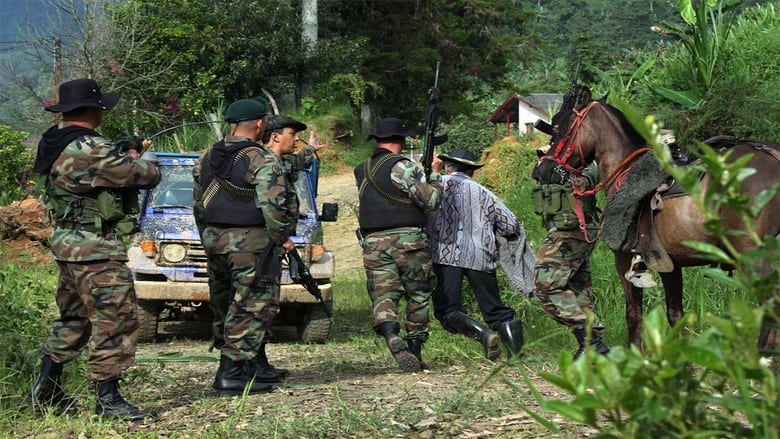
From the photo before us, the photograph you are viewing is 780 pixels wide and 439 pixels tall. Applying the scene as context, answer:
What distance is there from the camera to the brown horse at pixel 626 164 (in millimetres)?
6086

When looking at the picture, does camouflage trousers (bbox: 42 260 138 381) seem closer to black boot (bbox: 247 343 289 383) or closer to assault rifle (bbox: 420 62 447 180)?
black boot (bbox: 247 343 289 383)

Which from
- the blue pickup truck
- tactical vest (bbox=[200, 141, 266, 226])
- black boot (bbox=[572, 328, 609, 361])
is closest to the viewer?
tactical vest (bbox=[200, 141, 266, 226])

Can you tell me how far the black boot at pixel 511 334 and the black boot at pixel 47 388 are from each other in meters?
3.25

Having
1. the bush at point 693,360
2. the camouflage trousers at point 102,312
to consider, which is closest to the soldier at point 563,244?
the camouflage trousers at point 102,312

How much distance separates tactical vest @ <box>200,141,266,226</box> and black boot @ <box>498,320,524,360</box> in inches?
87.6

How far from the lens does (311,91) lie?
26.2m

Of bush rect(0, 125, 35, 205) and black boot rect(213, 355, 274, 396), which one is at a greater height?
A: bush rect(0, 125, 35, 205)

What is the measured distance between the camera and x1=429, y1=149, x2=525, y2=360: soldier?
7.87 metres

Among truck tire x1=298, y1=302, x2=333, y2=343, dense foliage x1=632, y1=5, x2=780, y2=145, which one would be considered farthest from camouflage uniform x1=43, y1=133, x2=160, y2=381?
dense foliage x1=632, y1=5, x2=780, y2=145

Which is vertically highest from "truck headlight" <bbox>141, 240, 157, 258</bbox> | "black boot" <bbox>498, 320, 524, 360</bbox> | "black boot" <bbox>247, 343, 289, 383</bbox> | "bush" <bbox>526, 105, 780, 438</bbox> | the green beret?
the green beret

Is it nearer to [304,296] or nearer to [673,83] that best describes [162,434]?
[304,296]

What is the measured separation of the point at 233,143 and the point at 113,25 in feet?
59.9

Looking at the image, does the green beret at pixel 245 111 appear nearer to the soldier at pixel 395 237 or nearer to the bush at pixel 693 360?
the soldier at pixel 395 237

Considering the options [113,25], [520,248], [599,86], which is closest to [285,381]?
[520,248]
